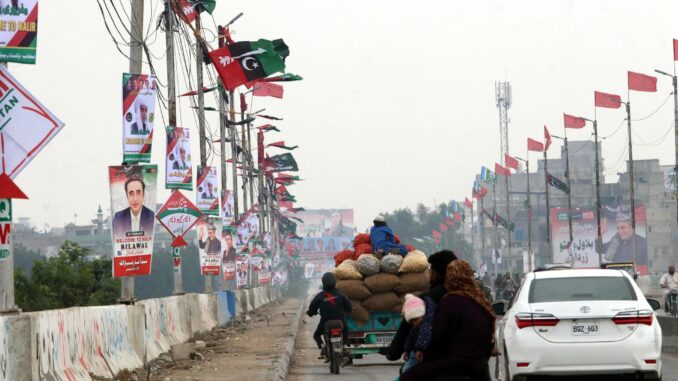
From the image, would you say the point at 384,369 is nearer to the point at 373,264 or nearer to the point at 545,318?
the point at 373,264

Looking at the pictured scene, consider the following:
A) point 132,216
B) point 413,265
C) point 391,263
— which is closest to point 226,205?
point 132,216

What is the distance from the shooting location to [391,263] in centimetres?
2250

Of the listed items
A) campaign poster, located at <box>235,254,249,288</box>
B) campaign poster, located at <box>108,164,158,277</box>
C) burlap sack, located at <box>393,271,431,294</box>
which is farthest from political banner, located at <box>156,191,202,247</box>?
campaign poster, located at <box>235,254,249,288</box>

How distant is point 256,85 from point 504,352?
2057 inches

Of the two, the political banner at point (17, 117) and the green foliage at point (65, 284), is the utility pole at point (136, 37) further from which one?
the green foliage at point (65, 284)

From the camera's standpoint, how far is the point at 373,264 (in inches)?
892

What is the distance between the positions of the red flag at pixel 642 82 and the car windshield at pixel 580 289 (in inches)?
2149

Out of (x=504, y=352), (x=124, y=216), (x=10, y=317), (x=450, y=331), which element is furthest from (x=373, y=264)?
(x=450, y=331)

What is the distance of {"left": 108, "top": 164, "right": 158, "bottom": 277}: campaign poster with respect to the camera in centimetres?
2258

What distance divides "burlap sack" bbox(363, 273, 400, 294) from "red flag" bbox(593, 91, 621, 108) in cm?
5407

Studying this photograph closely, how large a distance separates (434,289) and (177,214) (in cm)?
2075

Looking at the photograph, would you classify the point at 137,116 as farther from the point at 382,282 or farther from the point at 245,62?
the point at 245,62

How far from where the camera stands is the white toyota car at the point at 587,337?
583 inches

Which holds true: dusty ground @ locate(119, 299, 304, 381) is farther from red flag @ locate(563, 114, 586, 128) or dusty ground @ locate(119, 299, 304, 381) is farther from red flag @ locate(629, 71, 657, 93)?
red flag @ locate(563, 114, 586, 128)
